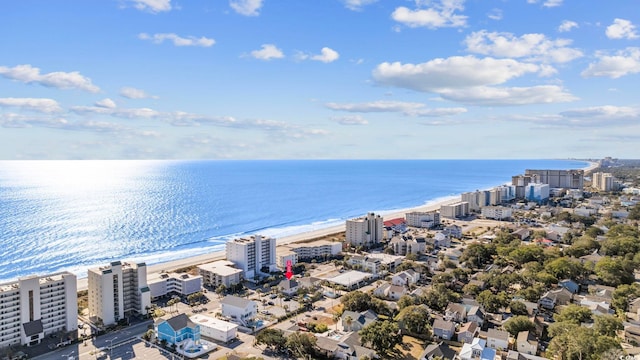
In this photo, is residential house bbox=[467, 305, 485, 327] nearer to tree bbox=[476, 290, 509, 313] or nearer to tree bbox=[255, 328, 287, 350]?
tree bbox=[476, 290, 509, 313]

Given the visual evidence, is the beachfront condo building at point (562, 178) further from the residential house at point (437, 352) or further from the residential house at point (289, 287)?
the residential house at point (437, 352)

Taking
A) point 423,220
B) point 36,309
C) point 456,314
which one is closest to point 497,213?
point 423,220

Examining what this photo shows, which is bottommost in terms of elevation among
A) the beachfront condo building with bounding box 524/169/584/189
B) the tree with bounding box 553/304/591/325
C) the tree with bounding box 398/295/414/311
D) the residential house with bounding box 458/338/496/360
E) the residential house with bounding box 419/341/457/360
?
the residential house with bounding box 419/341/457/360

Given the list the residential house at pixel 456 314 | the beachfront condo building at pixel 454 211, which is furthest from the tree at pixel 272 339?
the beachfront condo building at pixel 454 211

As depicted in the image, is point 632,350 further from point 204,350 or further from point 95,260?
point 95,260

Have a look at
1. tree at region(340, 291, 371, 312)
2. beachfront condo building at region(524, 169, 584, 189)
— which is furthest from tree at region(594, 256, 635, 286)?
beachfront condo building at region(524, 169, 584, 189)

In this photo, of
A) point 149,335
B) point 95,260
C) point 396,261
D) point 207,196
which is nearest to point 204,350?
point 149,335
